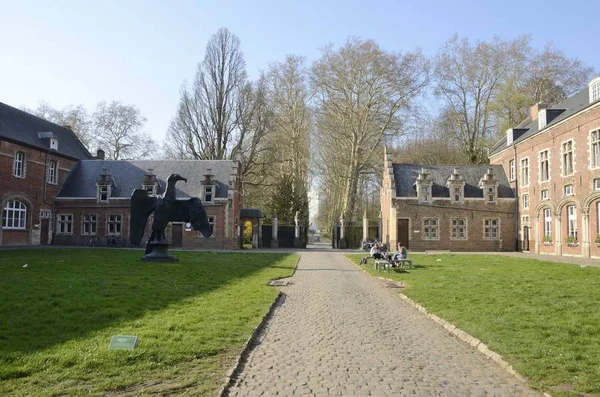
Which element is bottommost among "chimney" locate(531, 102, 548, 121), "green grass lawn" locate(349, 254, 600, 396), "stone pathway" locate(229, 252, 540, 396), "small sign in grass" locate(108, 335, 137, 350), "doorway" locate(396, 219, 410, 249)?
"stone pathway" locate(229, 252, 540, 396)

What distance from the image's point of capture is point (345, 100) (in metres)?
45.8

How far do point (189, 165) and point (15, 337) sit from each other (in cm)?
3564

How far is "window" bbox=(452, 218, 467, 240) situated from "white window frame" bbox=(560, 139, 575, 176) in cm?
951

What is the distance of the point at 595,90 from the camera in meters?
28.8

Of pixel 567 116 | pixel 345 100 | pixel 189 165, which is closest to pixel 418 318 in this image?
pixel 567 116

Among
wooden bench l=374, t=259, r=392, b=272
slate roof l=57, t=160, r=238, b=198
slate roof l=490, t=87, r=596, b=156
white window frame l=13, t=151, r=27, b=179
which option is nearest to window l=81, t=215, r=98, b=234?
slate roof l=57, t=160, r=238, b=198

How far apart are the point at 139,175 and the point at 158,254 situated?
22.7 m

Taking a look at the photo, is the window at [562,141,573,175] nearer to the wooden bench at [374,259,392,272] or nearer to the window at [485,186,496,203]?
the window at [485,186,496,203]

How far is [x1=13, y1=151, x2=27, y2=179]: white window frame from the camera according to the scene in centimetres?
3531

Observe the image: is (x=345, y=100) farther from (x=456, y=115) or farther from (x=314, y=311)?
(x=314, y=311)

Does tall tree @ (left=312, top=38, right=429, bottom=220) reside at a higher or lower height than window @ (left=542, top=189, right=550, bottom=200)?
higher

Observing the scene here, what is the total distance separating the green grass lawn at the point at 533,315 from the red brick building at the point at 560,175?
1303cm

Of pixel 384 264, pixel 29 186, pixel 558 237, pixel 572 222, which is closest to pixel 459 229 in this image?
pixel 558 237

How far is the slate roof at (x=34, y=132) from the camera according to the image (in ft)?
116
